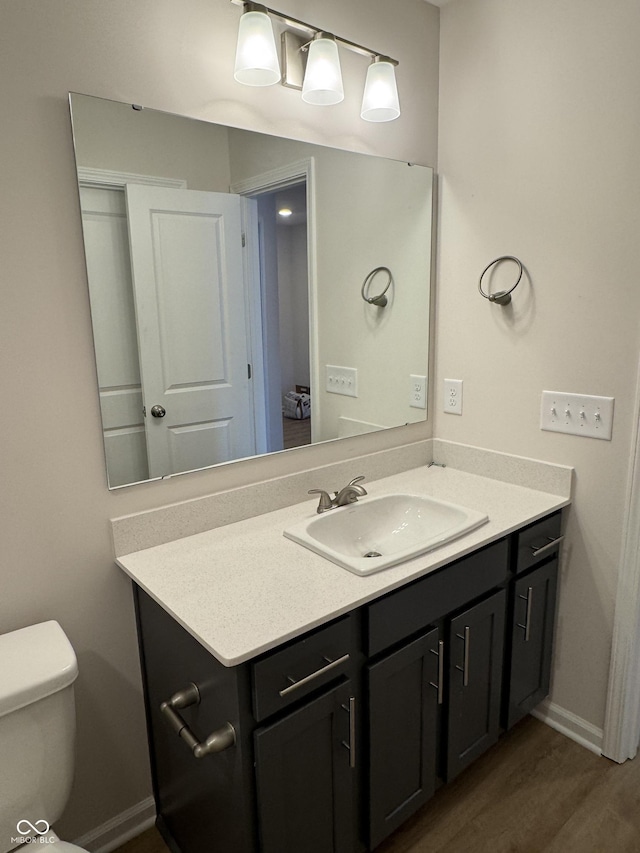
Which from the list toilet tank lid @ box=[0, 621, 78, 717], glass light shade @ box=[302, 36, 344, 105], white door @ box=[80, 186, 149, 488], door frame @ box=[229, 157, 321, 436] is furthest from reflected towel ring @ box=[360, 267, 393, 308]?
toilet tank lid @ box=[0, 621, 78, 717]

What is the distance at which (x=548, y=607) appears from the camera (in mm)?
1854

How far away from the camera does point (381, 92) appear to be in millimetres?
1677

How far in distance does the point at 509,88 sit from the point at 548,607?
1682mm

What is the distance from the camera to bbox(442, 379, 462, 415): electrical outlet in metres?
2.10

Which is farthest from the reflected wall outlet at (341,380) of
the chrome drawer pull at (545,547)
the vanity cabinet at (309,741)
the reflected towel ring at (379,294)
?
the vanity cabinet at (309,741)

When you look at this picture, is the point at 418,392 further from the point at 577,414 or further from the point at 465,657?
the point at 465,657

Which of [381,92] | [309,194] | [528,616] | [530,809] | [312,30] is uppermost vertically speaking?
[312,30]

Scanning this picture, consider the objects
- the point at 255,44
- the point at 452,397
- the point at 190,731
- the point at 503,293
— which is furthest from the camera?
the point at 452,397

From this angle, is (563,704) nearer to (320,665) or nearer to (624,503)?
(624,503)

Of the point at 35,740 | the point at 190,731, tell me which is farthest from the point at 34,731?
the point at 190,731

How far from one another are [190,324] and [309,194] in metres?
0.59

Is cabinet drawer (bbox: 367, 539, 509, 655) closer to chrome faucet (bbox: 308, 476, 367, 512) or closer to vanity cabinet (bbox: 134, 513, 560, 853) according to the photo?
vanity cabinet (bbox: 134, 513, 560, 853)

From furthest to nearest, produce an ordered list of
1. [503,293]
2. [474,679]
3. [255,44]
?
[503,293] → [474,679] → [255,44]

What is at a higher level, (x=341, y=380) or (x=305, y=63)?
(x=305, y=63)
